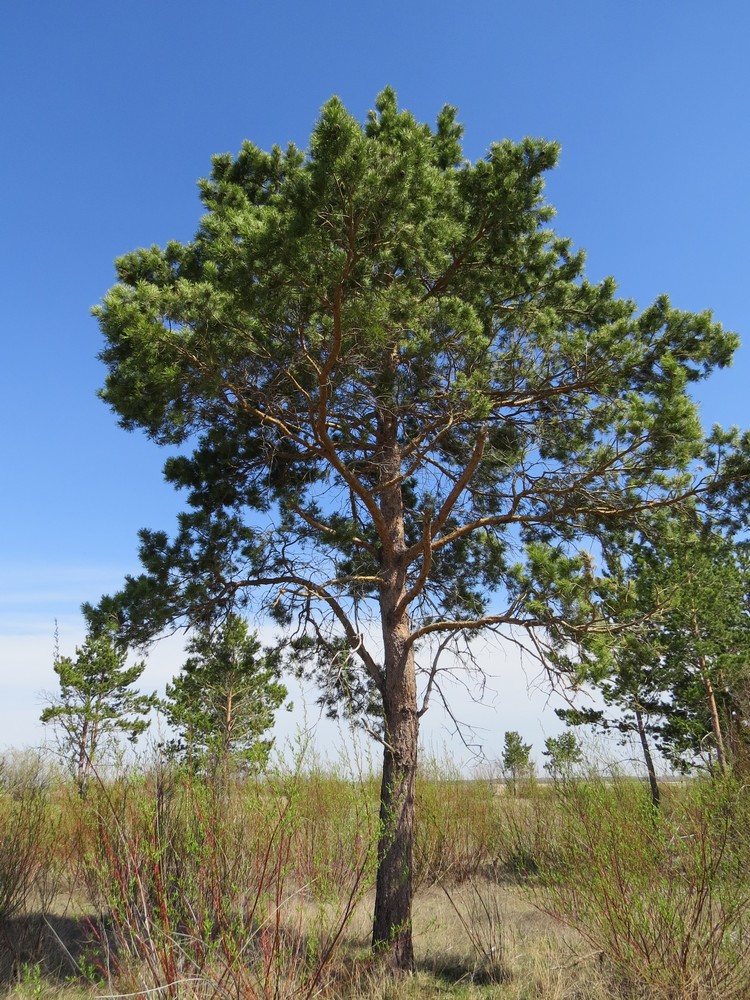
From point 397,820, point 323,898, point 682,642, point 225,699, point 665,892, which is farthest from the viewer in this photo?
point 682,642

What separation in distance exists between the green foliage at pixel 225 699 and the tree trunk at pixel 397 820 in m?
1.32

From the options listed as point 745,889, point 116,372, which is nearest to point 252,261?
point 116,372

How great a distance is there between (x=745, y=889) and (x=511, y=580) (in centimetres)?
346

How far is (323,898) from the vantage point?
156 inches

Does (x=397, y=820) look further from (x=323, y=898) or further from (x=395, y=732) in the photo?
(x=323, y=898)

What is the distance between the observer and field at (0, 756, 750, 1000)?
11.9ft

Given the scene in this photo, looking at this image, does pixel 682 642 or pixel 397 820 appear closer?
pixel 397 820

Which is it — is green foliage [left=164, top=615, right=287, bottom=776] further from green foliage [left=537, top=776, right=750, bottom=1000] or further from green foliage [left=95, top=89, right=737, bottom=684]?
green foliage [left=537, top=776, right=750, bottom=1000]

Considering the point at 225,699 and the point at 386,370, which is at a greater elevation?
the point at 386,370

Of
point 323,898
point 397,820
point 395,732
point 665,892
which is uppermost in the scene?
point 395,732

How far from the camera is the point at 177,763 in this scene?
16.0 feet

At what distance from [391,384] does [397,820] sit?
4.14 metres

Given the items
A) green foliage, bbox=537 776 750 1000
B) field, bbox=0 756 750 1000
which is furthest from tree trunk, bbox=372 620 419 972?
green foliage, bbox=537 776 750 1000

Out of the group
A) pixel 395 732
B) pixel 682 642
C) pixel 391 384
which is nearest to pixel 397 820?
pixel 395 732
